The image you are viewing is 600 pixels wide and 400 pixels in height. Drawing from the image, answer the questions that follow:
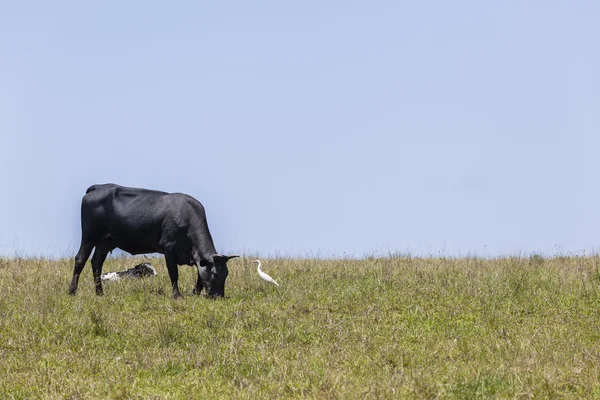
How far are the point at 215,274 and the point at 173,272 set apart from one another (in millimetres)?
1101

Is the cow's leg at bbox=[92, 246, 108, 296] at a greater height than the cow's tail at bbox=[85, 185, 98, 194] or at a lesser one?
lesser

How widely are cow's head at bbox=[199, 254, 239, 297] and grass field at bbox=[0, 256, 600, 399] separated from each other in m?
0.63

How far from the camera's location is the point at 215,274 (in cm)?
1645

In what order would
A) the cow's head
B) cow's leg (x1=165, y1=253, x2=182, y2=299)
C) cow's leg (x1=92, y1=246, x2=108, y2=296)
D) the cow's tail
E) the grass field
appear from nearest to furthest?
the grass field → the cow's head → cow's leg (x1=165, y1=253, x2=182, y2=299) → cow's leg (x1=92, y1=246, x2=108, y2=296) → the cow's tail

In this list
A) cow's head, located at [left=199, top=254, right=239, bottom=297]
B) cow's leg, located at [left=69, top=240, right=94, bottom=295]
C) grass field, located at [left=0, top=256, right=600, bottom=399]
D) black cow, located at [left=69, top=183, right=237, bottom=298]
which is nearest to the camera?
grass field, located at [left=0, top=256, right=600, bottom=399]

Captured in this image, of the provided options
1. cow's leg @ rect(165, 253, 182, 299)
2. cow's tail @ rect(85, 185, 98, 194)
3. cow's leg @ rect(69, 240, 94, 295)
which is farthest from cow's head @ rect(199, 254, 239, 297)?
cow's tail @ rect(85, 185, 98, 194)

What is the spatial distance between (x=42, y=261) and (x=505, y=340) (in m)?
14.8

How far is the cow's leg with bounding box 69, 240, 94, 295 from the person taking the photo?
17.6m

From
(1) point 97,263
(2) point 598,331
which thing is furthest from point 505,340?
(1) point 97,263

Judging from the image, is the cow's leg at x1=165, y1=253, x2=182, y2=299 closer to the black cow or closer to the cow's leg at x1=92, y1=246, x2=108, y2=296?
the black cow

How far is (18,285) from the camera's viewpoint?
17484 mm

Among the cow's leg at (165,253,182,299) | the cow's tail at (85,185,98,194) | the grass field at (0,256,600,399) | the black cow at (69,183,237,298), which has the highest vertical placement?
the cow's tail at (85,185,98,194)

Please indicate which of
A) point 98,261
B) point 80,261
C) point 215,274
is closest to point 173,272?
point 215,274

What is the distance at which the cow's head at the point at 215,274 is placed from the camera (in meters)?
16.4
